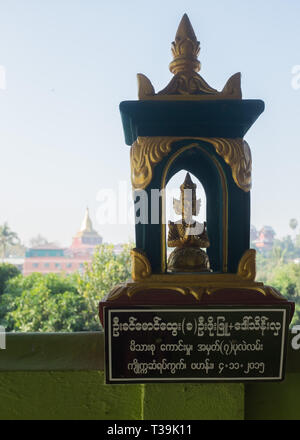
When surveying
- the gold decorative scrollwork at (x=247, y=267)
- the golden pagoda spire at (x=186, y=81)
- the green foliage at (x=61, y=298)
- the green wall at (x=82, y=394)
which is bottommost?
the green foliage at (x=61, y=298)

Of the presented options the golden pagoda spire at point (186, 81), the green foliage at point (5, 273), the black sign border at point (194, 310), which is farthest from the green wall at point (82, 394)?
the green foliage at point (5, 273)

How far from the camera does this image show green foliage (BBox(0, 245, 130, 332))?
18453 mm

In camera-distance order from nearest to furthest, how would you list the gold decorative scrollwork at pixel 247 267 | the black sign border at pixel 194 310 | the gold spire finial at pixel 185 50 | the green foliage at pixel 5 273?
the black sign border at pixel 194 310
the gold decorative scrollwork at pixel 247 267
the gold spire finial at pixel 185 50
the green foliage at pixel 5 273

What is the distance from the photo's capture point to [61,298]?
766 inches

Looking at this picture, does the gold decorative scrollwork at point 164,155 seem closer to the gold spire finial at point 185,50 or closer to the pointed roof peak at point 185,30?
the gold spire finial at point 185,50

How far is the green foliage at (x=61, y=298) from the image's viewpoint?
18.5 meters

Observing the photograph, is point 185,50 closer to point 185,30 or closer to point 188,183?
point 185,30

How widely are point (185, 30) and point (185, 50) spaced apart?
0.21 meters

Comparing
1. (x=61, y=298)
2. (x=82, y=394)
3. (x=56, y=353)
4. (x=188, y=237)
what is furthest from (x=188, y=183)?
(x=61, y=298)

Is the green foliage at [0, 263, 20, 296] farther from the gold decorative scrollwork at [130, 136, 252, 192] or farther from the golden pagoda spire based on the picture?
the golden pagoda spire

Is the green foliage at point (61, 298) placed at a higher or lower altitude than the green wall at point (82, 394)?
lower

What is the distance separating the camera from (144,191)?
87.2 inches

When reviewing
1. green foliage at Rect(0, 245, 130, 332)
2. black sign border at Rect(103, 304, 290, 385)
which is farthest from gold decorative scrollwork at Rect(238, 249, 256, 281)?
green foliage at Rect(0, 245, 130, 332)
